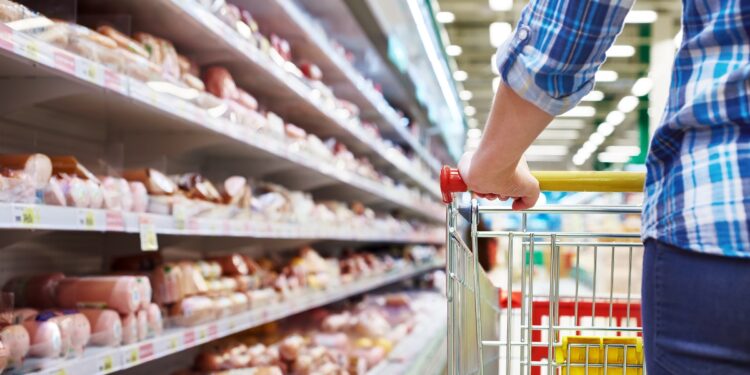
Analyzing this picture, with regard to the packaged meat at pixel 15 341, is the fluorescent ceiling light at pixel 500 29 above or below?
above

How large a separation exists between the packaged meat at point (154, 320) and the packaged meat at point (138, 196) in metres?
0.27

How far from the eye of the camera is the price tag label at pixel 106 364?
68.6 inches

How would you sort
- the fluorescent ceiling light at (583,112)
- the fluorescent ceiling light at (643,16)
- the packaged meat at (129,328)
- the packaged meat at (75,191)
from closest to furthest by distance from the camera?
the packaged meat at (75,191) → the packaged meat at (129,328) → the fluorescent ceiling light at (643,16) → the fluorescent ceiling light at (583,112)

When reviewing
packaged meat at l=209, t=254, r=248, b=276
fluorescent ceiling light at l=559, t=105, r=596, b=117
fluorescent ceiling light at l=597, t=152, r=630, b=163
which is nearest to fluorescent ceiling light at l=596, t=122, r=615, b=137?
fluorescent ceiling light at l=559, t=105, r=596, b=117

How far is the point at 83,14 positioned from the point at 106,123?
16.8 inches

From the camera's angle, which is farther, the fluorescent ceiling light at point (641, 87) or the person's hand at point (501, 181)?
the fluorescent ceiling light at point (641, 87)

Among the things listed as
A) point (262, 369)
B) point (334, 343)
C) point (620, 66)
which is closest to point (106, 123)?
point (262, 369)

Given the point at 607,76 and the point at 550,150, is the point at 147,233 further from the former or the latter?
the point at 550,150

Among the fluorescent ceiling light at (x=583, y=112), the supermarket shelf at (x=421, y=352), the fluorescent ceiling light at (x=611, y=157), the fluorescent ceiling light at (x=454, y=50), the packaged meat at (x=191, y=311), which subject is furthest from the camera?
the fluorescent ceiling light at (x=611, y=157)

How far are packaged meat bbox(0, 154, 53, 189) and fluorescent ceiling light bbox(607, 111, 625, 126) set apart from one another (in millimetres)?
15827

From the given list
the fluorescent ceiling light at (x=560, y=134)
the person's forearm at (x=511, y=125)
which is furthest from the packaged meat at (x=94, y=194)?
the fluorescent ceiling light at (x=560, y=134)

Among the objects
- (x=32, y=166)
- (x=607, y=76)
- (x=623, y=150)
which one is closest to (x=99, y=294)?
(x=32, y=166)

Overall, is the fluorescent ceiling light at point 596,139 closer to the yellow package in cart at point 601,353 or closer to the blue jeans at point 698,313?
the yellow package in cart at point 601,353

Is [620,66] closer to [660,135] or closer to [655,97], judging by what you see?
[655,97]
